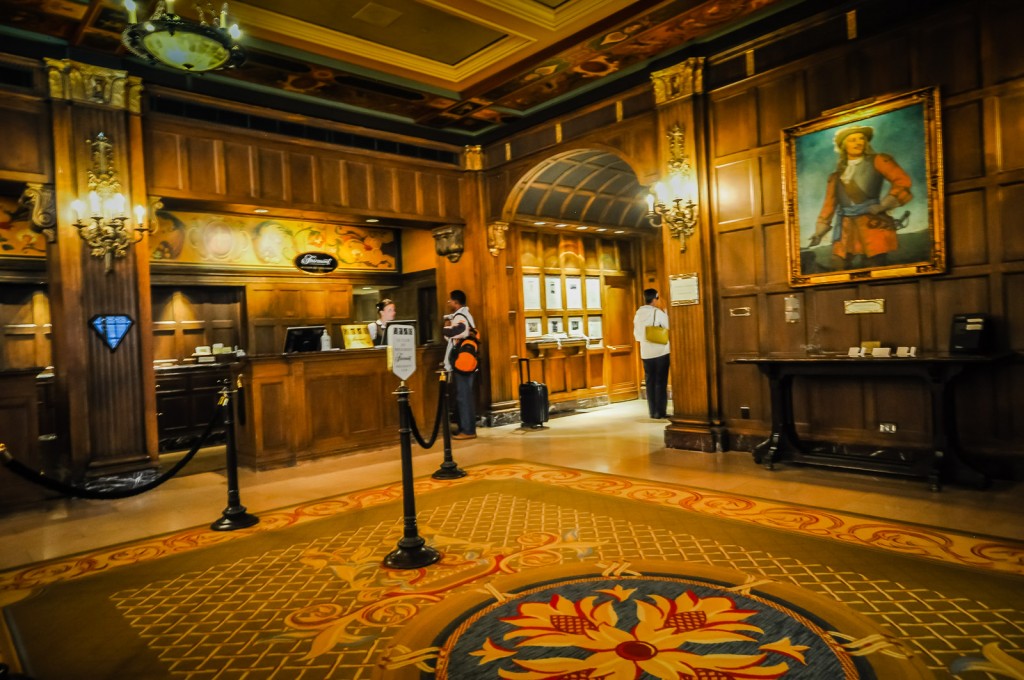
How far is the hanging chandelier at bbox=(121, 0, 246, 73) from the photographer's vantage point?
153 inches

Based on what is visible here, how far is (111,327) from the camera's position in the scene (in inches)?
226

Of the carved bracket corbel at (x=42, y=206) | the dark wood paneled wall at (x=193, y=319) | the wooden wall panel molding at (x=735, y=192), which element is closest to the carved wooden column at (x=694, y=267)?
the wooden wall panel molding at (x=735, y=192)

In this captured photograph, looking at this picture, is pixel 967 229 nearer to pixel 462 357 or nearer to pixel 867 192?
pixel 867 192

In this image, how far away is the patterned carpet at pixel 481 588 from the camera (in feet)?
7.77

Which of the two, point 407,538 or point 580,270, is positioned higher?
point 580,270

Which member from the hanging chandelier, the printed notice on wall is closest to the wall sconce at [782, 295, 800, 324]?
the printed notice on wall

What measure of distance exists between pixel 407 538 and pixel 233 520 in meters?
1.59

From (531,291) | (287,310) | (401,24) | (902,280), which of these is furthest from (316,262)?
(902,280)

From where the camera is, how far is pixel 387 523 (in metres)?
4.21

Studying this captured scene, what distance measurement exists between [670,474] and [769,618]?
106 inches

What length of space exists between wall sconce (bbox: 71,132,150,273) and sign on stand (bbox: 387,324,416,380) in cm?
366

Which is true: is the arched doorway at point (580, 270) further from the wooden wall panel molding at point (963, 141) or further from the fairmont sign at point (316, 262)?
the wooden wall panel molding at point (963, 141)

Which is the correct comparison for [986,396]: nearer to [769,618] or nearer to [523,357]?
[769,618]

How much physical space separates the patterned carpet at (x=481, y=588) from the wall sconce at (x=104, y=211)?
3.13 metres
